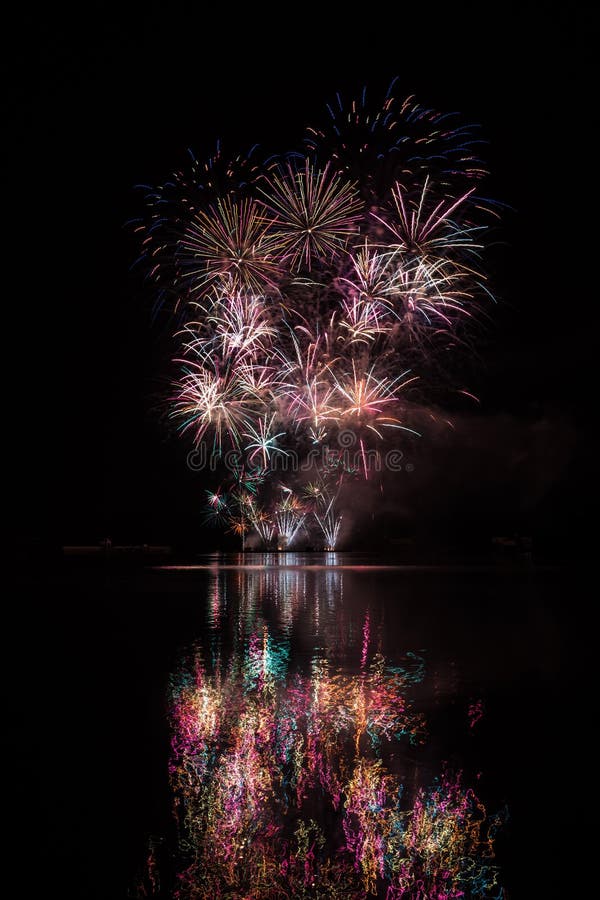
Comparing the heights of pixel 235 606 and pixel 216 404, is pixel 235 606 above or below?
below

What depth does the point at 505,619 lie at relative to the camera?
14031mm

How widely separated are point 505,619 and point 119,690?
8600 millimetres

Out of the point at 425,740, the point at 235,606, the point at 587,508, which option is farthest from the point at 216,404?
the point at 587,508

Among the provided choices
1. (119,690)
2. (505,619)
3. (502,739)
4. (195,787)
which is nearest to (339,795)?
(195,787)

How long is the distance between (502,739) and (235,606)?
11286mm

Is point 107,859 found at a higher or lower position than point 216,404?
lower

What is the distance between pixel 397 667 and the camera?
9094 mm

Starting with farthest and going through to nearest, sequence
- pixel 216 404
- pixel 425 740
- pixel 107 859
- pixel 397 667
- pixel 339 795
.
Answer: pixel 216 404
pixel 397 667
pixel 425 740
pixel 339 795
pixel 107 859

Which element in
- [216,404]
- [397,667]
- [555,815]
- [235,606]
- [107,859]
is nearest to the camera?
[107,859]

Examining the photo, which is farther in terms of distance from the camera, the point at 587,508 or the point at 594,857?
the point at 587,508

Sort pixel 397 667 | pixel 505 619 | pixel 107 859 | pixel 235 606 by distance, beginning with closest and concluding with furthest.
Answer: pixel 107 859, pixel 397 667, pixel 505 619, pixel 235 606

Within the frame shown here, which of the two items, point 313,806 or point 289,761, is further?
point 289,761

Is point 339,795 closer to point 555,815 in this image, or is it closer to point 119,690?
point 555,815

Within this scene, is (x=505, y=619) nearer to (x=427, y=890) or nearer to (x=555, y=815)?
(x=555, y=815)
